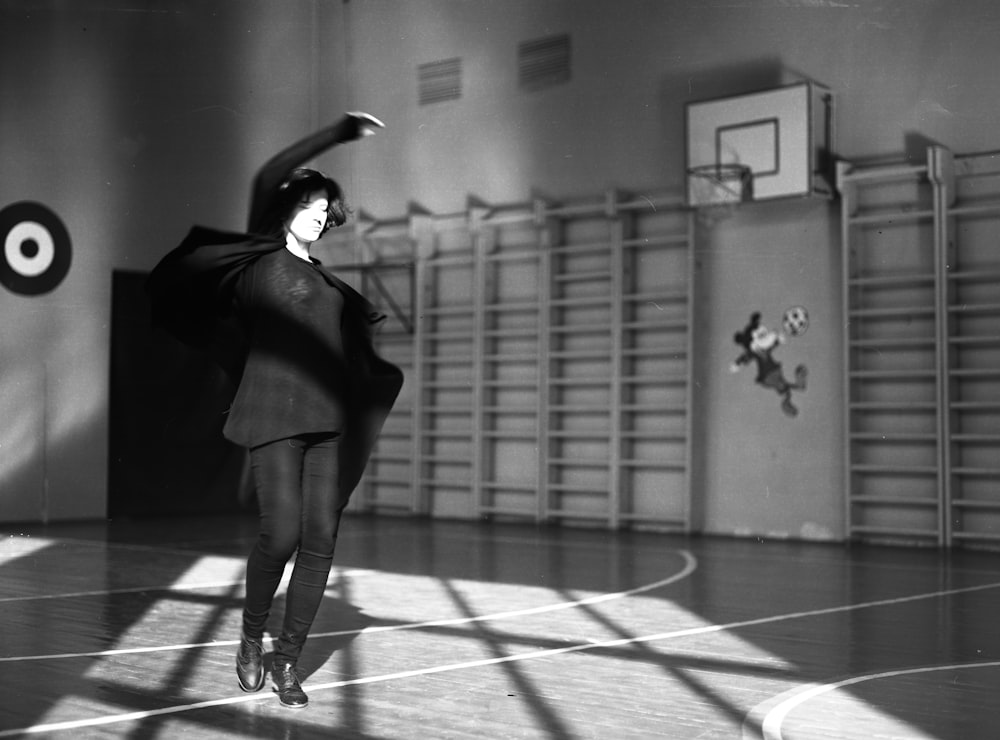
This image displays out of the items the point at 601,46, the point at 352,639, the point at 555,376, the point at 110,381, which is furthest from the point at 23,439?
the point at 352,639

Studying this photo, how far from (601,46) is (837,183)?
2.34 m

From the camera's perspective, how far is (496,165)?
10.6 metres

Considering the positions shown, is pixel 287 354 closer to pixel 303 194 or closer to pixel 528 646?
pixel 303 194

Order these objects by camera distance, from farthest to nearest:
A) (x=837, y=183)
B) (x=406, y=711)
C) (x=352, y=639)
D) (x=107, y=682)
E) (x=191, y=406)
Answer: (x=191, y=406) → (x=837, y=183) → (x=352, y=639) → (x=107, y=682) → (x=406, y=711)

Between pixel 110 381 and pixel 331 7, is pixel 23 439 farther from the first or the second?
pixel 331 7

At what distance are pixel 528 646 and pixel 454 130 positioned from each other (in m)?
7.35

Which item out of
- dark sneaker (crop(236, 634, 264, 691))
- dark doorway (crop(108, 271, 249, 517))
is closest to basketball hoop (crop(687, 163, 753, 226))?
dark doorway (crop(108, 271, 249, 517))

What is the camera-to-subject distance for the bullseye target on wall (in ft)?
31.2

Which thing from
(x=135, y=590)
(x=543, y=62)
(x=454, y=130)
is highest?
(x=543, y=62)

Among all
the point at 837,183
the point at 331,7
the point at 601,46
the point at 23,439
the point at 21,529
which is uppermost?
the point at 331,7

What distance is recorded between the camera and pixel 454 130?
35.6 ft

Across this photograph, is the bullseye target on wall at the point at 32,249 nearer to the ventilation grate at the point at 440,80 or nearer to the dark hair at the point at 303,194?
the ventilation grate at the point at 440,80

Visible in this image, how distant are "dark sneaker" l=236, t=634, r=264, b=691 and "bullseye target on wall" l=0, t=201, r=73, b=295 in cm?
708

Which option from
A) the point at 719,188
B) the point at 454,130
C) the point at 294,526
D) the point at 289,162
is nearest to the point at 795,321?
the point at 719,188
